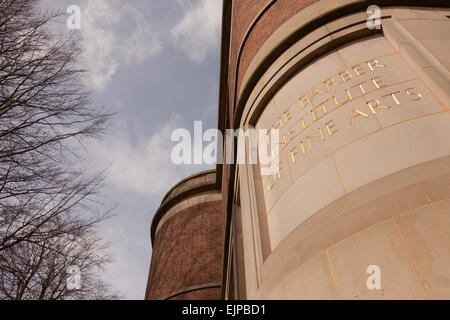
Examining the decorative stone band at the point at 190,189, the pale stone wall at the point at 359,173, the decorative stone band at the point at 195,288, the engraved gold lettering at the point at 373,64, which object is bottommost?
the pale stone wall at the point at 359,173

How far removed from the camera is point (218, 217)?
609 inches

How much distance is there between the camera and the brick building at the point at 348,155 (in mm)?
2631

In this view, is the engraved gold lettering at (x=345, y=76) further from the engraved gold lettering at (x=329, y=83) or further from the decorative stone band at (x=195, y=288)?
the decorative stone band at (x=195, y=288)

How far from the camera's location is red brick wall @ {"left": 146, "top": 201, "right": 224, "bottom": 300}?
13438 mm

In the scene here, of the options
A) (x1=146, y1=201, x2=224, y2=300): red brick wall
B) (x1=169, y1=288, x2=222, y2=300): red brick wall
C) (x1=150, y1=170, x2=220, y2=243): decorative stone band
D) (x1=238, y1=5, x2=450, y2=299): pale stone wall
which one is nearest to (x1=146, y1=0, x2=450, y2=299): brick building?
(x1=238, y1=5, x2=450, y2=299): pale stone wall

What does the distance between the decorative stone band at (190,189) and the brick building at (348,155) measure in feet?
31.3

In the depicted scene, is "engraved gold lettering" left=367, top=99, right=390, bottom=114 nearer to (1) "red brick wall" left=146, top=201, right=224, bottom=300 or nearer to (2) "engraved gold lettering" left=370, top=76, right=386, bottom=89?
(2) "engraved gold lettering" left=370, top=76, right=386, bottom=89

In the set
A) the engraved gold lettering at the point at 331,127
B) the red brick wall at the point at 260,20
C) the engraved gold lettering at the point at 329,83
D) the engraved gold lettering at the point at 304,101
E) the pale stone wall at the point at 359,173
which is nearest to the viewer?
the pale stone wall at the point at 359,173

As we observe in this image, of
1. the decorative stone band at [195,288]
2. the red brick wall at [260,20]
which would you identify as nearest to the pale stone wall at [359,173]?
the red brick wall at [260,20]

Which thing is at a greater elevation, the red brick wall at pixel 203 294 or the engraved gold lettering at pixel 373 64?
the red brick wall at pixel 203 294

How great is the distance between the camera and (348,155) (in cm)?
367

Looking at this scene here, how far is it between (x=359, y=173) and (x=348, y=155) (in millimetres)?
282
